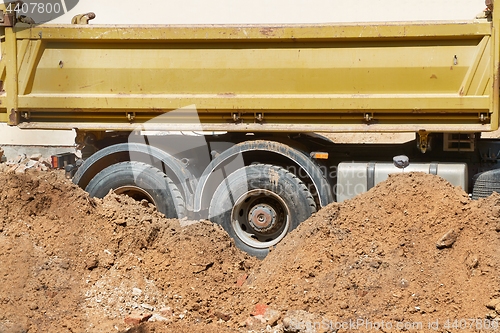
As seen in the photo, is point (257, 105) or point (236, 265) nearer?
point (236, 265)

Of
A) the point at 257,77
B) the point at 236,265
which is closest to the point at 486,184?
the point at 257,77

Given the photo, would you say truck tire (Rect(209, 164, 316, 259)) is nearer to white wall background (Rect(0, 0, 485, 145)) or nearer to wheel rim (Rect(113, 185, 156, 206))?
wheel rim (Rect(113, 185, 156, 206))

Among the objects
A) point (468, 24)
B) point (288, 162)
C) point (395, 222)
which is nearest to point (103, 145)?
point (288, 162)

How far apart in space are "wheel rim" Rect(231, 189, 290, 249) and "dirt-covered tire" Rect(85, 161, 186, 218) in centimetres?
66

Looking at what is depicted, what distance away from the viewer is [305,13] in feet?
38.0

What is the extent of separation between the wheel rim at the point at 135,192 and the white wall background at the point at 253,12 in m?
4.83

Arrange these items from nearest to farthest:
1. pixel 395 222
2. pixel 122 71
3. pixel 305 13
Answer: pixel 395 222
pixel 122 71
pixel 305 13

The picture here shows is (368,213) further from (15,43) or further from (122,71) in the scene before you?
(15,43)

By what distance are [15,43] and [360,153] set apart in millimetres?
4107

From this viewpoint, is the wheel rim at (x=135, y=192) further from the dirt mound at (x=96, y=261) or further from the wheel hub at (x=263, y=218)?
the wheel hub at (x=263, y=218)

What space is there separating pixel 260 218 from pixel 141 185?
1420 millimetres

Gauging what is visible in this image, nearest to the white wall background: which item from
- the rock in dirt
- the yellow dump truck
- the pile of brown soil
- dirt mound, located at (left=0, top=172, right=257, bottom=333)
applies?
the yellow dump truck

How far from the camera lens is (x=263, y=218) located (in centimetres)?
758

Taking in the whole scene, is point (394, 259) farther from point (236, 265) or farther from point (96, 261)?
point (96, 261)
